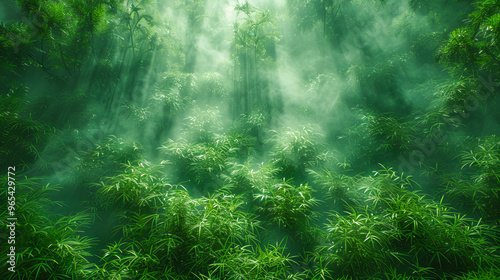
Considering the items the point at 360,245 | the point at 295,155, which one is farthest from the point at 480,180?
the point at 295,155

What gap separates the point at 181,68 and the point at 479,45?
5628 mm

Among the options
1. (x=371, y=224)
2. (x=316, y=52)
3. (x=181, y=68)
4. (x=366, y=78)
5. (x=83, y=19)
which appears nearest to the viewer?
(x=371, y=224)

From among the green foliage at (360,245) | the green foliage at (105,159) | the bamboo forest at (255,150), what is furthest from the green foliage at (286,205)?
the green foliage at (105,159)

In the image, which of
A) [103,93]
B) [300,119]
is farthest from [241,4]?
[103,93]

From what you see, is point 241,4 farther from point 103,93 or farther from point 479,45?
point 479,45

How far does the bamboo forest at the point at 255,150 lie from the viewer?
1.70m

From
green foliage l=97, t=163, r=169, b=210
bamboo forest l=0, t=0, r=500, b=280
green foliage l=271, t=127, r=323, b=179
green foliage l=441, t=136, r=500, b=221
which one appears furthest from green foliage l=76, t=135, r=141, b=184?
green foliage l=441, t=136, r=500, b=221

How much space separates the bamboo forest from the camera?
1696mm

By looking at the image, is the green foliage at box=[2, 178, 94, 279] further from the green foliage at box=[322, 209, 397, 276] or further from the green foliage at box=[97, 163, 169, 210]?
the green foliage at box=[322, 209, 397, 276]

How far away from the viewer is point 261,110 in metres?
4.11

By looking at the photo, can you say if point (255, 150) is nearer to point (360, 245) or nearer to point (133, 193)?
A: point (133, 193)

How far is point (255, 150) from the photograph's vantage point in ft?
10.8

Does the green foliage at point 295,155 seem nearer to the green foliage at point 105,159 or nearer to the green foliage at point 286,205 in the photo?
the green foliage at point 286,205

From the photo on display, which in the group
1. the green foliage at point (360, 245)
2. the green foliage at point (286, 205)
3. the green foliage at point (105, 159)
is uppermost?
the green foliage at point (105, 159)
